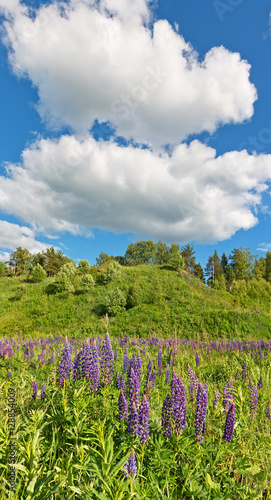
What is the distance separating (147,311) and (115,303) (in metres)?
2.66

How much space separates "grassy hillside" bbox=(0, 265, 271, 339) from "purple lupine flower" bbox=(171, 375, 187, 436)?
8742 millimetres

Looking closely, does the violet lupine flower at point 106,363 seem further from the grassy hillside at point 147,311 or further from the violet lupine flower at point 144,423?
the grassy hillside at point 147,311

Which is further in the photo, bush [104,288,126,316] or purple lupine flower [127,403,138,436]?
bush [104,288,126,316]

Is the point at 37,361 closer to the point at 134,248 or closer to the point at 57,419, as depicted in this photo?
the point at 57,419

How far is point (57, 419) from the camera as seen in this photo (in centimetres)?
251

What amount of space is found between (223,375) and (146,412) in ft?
14.5

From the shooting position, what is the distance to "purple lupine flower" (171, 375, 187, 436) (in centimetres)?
209

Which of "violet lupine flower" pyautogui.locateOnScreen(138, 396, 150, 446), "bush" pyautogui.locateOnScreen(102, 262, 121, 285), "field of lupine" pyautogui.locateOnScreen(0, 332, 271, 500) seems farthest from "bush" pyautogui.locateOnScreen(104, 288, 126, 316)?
"violet lupine flower" pyautogui.locateOnScreen(138, 396, 150, 446)

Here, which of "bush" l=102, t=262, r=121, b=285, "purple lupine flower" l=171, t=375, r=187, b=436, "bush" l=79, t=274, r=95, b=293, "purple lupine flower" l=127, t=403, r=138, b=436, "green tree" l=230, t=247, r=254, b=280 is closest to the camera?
"purple lupine flower" l=127, t=403, r=138, b=436

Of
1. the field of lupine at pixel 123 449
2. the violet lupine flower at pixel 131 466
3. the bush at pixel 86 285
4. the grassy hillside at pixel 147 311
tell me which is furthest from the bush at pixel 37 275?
the violet lupine flower at pixel 131 466

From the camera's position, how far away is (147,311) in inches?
716

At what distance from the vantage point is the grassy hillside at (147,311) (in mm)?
15141

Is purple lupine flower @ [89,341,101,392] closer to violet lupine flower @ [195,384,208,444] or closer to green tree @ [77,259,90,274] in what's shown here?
violet lupine flower @ [195,384,208,444]

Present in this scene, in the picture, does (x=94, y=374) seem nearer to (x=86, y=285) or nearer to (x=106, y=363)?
(x=106, y=363)
